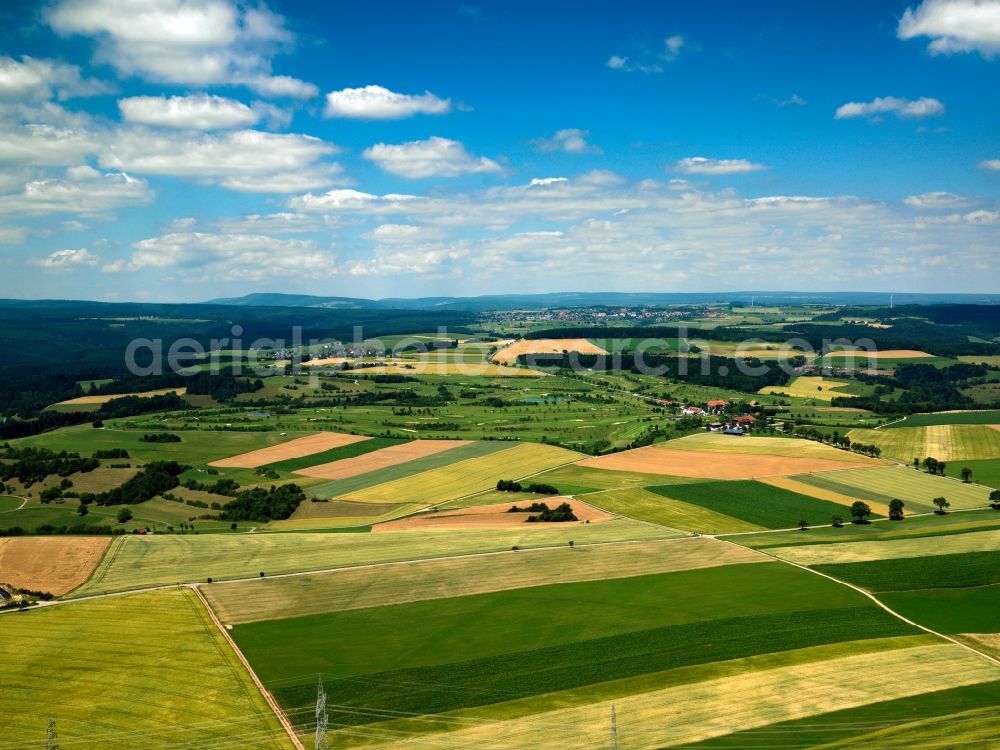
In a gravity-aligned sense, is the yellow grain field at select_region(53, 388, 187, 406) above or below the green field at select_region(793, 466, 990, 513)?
above

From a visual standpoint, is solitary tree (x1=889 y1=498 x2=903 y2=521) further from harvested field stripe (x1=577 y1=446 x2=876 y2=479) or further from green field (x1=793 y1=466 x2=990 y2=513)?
harvested field stripe (x1=577 y1=446 x2=876 y2=479)

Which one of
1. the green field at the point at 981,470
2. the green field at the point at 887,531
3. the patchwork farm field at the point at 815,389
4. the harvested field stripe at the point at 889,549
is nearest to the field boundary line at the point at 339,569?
the green field at the point at 887,531

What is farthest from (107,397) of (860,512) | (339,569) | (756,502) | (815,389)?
(815,389)

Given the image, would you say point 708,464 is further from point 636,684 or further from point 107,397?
point 107,397

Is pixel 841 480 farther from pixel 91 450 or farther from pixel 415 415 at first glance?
pixel 91 450

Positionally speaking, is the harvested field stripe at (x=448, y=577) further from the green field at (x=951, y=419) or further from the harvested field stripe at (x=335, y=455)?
the green field at (x=951, y=419)

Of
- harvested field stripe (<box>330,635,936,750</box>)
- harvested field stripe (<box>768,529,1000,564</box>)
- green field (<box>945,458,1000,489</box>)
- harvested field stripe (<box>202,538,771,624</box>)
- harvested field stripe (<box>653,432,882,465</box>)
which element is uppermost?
harvested field stripe (<box>653,432,882,465</box>)

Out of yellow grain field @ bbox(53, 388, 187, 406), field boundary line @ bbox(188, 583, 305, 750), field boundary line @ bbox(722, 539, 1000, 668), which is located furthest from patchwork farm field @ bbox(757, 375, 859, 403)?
yellow grain field @ bbox(53, 388, 187, 406)
